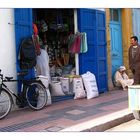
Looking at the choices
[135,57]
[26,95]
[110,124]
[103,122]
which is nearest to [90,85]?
[135,57]

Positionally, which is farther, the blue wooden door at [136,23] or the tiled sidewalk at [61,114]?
the blue wooden door at [136,23]

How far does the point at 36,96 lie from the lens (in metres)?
8.91

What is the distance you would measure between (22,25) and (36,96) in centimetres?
168

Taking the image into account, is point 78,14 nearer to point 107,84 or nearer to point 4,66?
point 107,84

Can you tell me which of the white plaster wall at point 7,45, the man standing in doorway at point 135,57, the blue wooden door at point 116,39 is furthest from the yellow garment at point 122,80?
the white plaster wall at point 7,45

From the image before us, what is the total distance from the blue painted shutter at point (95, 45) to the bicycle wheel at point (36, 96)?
2.18 metres

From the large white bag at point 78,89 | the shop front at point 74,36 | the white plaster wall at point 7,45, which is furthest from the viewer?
the shop front at point 74,36

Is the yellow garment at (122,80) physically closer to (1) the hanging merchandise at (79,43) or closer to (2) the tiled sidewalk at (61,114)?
(2) the tiled sidewalk at (61,114)

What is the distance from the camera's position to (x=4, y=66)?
8.69 m

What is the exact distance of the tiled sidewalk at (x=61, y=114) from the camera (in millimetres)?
7297

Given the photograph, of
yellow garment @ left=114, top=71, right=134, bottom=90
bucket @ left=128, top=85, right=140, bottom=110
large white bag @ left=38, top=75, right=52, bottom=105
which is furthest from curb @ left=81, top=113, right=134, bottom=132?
yellow garment @ left=114, top=71, right=134, bottom=90

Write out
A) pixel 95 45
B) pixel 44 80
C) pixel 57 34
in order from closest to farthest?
pixel 44 80, pixel 95 45, pixel 57 34

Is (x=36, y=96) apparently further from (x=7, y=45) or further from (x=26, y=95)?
(x=7, y=45)
